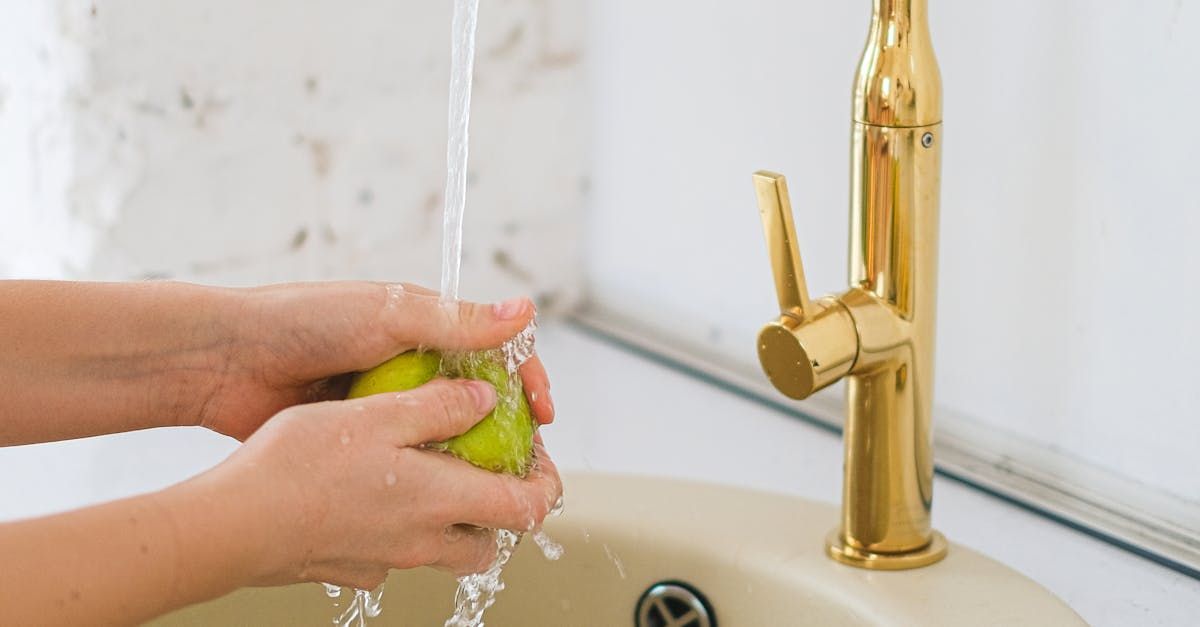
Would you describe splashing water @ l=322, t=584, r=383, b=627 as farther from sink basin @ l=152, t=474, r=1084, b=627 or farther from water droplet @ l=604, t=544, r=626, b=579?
water droplet @ l=604, t=544, r=626, b=579

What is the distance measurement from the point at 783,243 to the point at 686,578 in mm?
216

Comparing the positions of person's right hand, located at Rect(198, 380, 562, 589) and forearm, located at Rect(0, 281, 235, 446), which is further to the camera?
forearm, located at Rect(0, 281, 235, 446)

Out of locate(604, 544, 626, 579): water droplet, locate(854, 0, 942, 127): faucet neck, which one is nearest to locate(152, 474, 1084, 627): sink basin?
locate(604, 544, 626, 579): water droplet

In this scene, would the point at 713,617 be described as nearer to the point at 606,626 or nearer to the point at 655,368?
the point at 606,626

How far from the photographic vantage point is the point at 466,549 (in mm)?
651

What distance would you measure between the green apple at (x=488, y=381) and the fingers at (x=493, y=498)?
0.5 inches

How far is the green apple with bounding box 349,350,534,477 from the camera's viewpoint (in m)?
0.66

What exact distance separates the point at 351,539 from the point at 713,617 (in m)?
0.27

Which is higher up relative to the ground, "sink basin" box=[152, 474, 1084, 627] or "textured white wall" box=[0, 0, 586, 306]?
"textured white wall" box=[0, 0, 586, 306]

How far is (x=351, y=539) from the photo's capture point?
0.60 metres

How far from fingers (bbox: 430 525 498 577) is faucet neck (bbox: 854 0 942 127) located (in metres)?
0.28

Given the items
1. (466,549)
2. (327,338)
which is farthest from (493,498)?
(327,338)

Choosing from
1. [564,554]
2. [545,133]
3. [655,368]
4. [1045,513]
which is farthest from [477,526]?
[545,133]

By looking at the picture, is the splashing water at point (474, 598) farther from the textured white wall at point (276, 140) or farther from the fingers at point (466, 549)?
the textured white wall at point (276, 140)
